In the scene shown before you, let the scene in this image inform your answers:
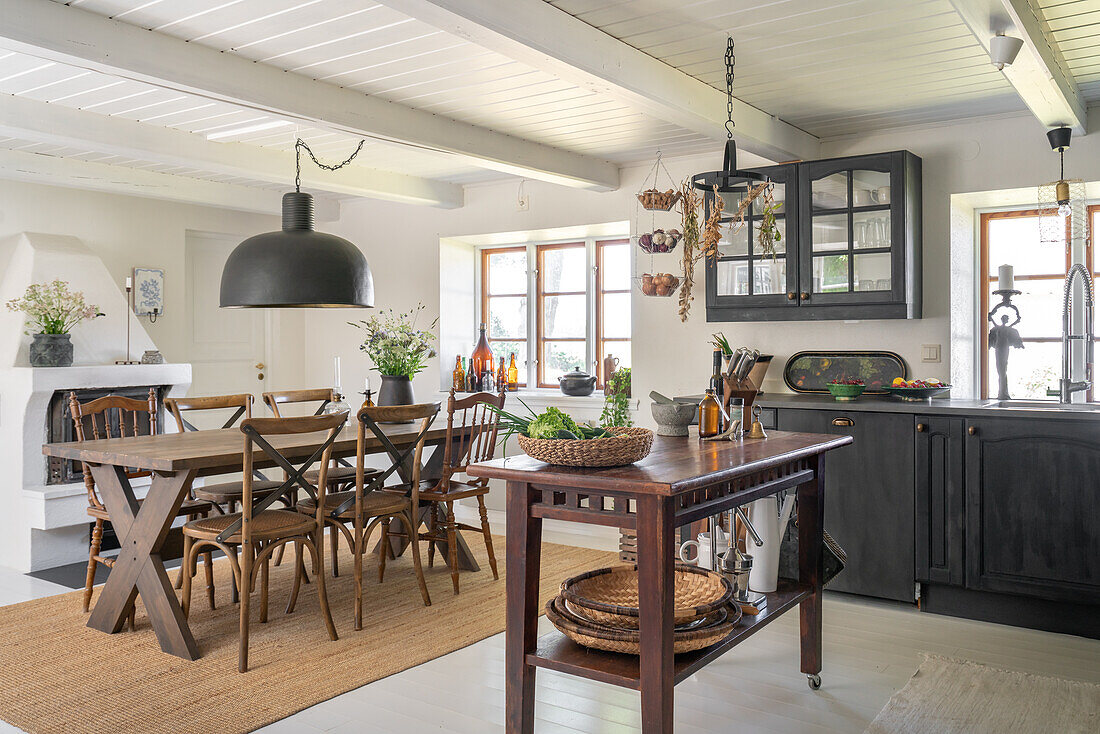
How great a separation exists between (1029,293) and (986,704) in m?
2.51

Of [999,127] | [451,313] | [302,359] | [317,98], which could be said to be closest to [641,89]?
[317,98]

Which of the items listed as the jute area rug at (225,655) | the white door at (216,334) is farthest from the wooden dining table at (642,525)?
the white door at (216,334)

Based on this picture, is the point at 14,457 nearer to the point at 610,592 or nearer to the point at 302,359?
the point at 302,359

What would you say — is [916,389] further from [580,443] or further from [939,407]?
[580,443]

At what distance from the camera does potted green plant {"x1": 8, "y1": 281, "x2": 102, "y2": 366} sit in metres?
5.21

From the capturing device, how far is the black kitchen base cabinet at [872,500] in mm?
4191

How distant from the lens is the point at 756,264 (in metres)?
4.82

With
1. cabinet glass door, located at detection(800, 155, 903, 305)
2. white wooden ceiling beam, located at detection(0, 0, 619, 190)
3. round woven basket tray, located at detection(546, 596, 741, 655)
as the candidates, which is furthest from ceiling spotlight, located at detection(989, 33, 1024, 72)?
white wooden ceiling beam, located at detection(0, 0, 619, 190)

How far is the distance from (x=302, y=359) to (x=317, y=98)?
390 centimetres

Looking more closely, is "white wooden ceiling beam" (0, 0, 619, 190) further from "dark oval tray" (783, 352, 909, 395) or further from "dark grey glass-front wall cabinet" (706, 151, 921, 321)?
"dark oval tray" (783, 352, 909, 395)

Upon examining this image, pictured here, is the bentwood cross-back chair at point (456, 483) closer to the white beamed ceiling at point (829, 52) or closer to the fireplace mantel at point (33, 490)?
the white beamed ceiling at point (829, 52)

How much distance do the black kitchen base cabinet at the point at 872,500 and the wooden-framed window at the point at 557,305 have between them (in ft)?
6.94

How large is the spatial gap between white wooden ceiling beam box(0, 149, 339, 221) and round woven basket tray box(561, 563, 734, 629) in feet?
14.6

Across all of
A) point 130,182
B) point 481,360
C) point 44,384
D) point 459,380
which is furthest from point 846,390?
point 130,182
